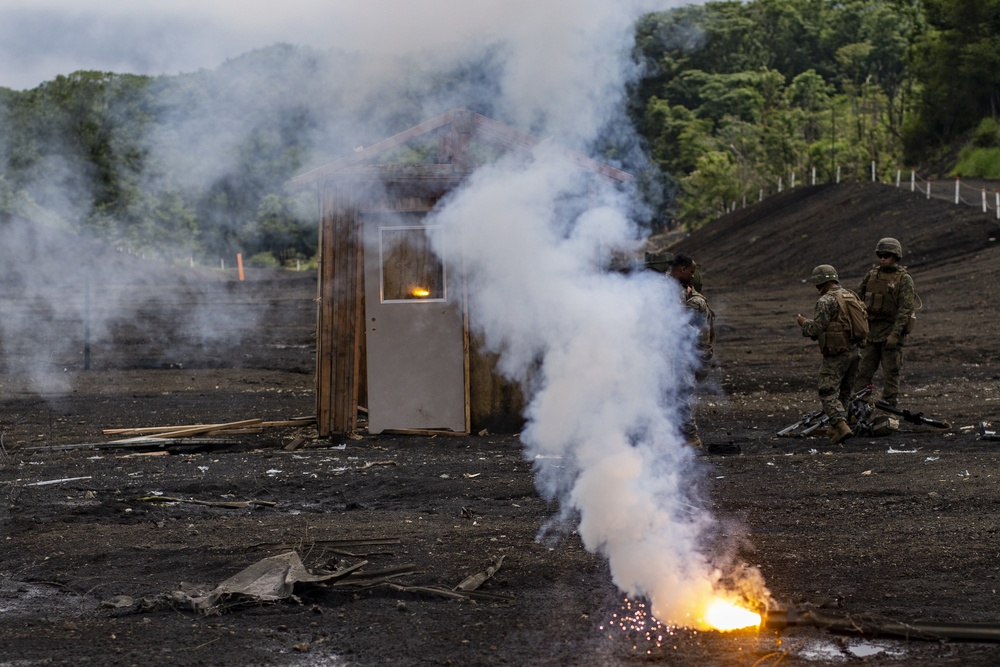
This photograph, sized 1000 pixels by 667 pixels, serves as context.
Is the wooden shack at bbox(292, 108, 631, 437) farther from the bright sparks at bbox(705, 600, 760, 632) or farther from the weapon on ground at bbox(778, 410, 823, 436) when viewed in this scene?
the bright sparks at bbox(705, 600, 760, 632)

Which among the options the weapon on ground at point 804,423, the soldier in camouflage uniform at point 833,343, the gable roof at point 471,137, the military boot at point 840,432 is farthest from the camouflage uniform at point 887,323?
the gable roof at point 471,137

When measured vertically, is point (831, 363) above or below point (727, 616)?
above

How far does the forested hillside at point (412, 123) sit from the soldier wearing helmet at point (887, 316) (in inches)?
156

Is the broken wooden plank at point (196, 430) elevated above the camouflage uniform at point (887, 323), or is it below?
below

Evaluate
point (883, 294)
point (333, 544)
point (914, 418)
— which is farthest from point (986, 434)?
point (333, 544)

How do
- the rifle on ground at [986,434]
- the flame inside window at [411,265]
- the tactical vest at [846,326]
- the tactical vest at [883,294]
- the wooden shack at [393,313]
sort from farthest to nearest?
the flame inside window at [411,265], the wooden shack at [393,313], the tactical vest at [883,294], the tactical vest at [846,326], the rifle on ground at [986,434]

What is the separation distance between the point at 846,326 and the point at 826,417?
4.17ft

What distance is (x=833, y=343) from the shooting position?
39.0 feet

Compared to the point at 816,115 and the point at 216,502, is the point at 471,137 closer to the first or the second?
the point at 216,502

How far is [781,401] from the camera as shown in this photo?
51.9 feet

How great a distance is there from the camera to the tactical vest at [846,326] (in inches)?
465

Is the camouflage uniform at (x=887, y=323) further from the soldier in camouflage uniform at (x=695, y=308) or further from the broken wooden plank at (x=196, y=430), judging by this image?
the broken wooden plank at (x=196, y=430)

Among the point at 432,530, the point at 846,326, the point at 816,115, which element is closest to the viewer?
the point at 432,530

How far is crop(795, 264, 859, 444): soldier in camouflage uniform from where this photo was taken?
11.8 m
